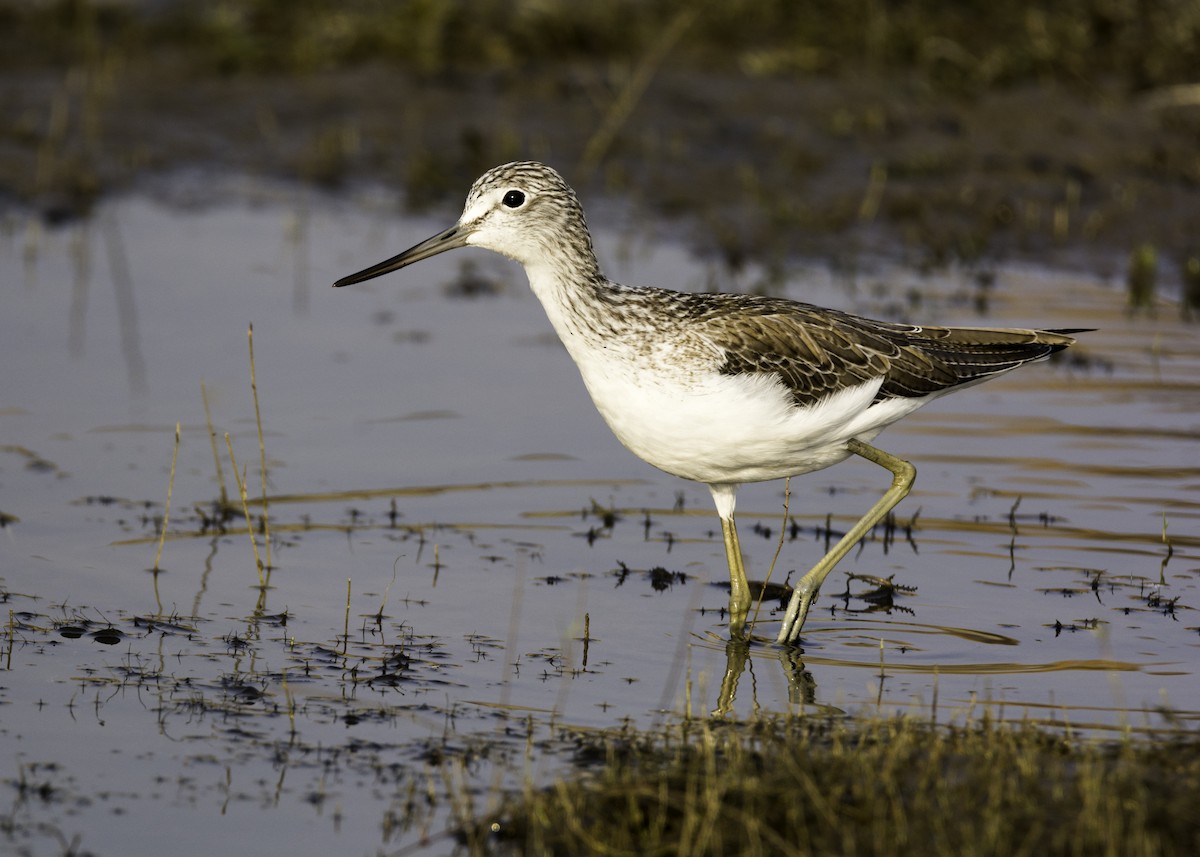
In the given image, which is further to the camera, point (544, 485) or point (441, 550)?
point (544, 485)

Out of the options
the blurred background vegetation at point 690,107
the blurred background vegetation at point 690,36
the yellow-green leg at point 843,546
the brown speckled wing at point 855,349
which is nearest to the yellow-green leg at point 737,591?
the yellow-green leg at point 843,546

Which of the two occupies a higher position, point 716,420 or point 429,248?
point 429,248

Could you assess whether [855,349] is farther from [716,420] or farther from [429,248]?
[429,248]

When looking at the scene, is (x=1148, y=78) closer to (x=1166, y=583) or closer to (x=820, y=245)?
(x=820, y=245)

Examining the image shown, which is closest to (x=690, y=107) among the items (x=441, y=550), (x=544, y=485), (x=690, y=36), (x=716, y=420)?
(x=690, y=36)

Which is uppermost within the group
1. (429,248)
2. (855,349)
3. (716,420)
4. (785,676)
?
(429,248)

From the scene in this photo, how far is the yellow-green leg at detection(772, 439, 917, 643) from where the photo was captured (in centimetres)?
759

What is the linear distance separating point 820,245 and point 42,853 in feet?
32.7

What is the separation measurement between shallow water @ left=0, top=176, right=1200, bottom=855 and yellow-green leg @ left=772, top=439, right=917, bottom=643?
0.15 meters

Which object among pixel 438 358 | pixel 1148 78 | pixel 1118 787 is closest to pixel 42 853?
pixel 1118 787

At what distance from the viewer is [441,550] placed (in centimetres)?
866

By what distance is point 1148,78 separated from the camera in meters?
16.2

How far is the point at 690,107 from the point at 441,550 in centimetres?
867

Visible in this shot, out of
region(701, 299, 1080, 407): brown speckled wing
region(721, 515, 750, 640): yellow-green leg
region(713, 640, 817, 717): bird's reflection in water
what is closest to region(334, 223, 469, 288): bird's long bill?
region(701, 299, 1080, 407): brown speckled wing
